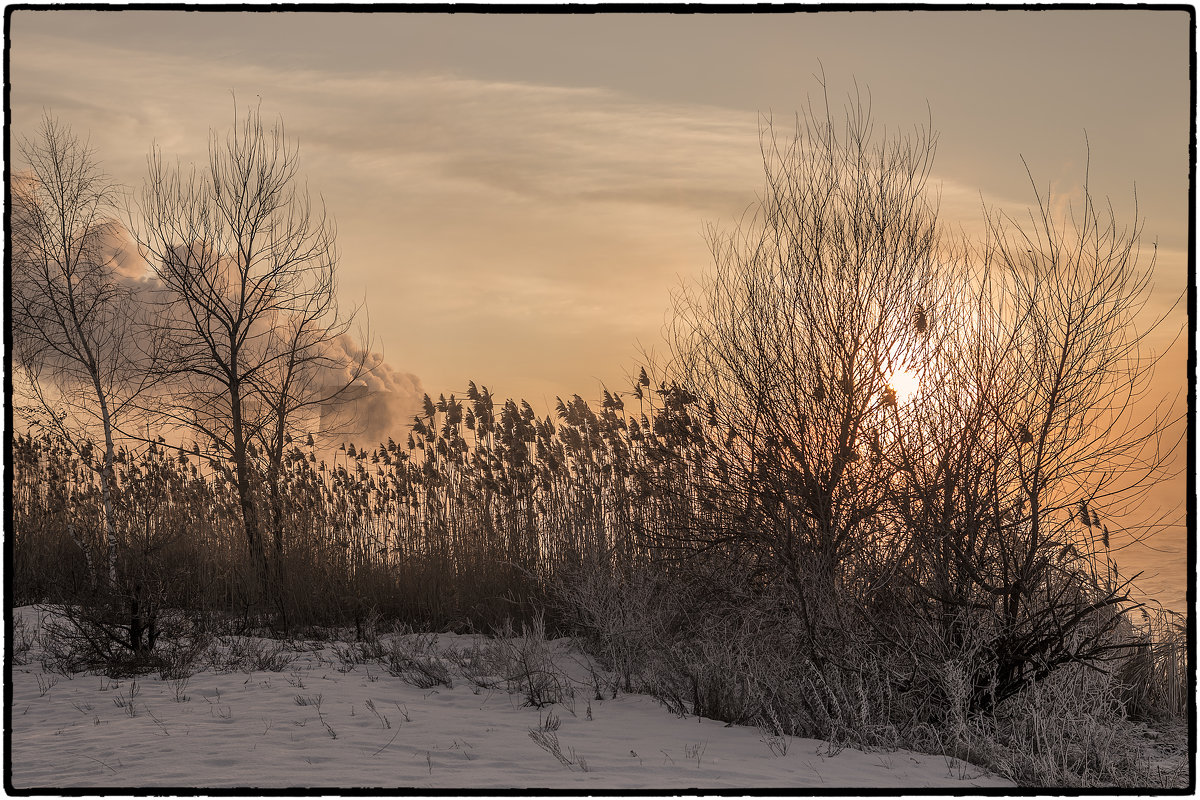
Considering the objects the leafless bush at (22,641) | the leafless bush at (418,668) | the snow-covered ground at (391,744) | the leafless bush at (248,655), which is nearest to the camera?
the snow-covered ground at (391,744)

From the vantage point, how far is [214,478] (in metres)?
14.7

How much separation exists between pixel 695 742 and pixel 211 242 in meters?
10.8

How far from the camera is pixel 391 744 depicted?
5961 mm

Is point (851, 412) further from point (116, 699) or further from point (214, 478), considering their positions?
point (214, 478)

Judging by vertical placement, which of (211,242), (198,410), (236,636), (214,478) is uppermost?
(211,242)

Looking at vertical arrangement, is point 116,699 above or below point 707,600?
below

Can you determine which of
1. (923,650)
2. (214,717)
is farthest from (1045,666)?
(214,717)

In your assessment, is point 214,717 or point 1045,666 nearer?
point 214,717

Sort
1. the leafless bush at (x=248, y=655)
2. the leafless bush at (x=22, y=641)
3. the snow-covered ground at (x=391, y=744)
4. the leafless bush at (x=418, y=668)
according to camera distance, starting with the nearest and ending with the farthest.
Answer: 1. the snow-covered ground at (x=391, y=744)
2. the leafless bush at (x=418, y=668)
3. the leafless bush at (x=248, y=655)
4. the leafless bush at (x=22, y=641)

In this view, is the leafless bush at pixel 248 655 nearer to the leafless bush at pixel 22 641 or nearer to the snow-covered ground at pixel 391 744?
the snow-covered ground at pixel 391 744

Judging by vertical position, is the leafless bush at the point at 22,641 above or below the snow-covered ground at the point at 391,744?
below

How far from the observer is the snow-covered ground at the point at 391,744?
517cm

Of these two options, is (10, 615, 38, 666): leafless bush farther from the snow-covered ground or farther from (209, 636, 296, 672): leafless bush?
(209, 636, 296, 672): leafless bush

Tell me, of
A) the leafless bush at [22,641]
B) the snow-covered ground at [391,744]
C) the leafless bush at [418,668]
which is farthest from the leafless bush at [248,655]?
the leafless bush at [22,641]
